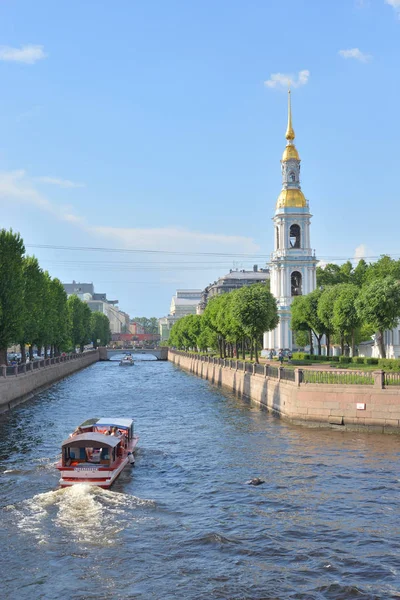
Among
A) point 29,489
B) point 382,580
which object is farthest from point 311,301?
point 382,580

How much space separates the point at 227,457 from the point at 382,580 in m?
16.9

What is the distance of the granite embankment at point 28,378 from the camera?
56.8 m

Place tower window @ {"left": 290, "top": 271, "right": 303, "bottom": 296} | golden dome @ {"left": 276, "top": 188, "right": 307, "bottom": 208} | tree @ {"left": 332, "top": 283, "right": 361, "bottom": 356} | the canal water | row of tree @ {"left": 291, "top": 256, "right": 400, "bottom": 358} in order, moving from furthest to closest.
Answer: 1. golden dome @ {"left": 276, "top": 188, "right": 307, "bottom": 208}
2. tower window @ {"left": 290, "top": 271, "right": 303, "bottom": 296}
3. tree @ {"left": 332, "top": 283, "right": 361, "bottom": 356}
4. row of tree @ {"left": 291, "top": 256, "right": 400, "bottom": 358}
5. the canal water

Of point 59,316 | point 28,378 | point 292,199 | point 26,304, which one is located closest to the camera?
point 28,378

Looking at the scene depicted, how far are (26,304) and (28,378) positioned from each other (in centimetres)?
1320

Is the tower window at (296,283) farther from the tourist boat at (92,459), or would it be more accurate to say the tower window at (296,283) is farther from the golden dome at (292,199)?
the tourist boat at (92,459)

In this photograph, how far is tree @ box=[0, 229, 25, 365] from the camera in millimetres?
65250

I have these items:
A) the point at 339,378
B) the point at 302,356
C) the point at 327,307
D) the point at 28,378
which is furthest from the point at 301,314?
the point at 339,378

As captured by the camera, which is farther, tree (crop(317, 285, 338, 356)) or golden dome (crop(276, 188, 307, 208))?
golden dome (crop(276, 188, 307, 208))

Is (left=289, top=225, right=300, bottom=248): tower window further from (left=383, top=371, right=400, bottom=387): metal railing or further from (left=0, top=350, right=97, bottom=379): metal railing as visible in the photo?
(left=383, top=371, right=400, bottom=387): metal railing

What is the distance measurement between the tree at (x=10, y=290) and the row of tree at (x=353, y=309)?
3376 cm

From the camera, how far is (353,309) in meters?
78.6

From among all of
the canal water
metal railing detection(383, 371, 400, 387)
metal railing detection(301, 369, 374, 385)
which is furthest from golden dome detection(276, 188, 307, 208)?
the canal water

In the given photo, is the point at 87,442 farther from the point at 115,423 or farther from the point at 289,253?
the point at 289,253
